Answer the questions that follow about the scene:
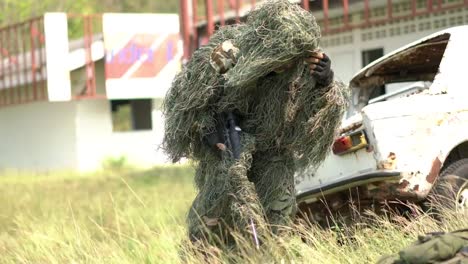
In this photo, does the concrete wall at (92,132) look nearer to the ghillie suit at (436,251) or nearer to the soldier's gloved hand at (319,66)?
the soldier's gloved hand at (319,66)

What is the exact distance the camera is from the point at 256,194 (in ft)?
15.0

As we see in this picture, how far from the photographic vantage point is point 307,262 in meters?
4.46

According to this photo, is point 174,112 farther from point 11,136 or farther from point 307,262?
point 11,136

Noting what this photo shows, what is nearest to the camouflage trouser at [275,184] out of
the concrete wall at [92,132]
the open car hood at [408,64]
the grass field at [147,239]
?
the grass field at [147,239]

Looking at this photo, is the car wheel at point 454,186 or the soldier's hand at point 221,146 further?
the car wheel at point 454,186

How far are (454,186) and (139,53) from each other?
11850mm

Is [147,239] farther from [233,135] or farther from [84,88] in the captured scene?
[84,88]

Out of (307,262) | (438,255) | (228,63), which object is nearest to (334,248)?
(307,262)

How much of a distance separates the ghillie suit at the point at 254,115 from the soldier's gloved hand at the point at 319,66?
40 millimetres

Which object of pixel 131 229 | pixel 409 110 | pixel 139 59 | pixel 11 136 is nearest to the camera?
pixel 409 110

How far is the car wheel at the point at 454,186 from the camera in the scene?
5352 millimetres

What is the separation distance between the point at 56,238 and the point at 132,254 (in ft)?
3.18

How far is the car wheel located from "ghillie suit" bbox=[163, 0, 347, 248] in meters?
1.24

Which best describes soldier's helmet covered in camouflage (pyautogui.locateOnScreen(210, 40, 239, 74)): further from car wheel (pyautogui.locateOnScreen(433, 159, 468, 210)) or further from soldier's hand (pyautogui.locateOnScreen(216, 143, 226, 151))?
car wheel (pyautogui.locateOnScreen(433, 159, 468, 210))
